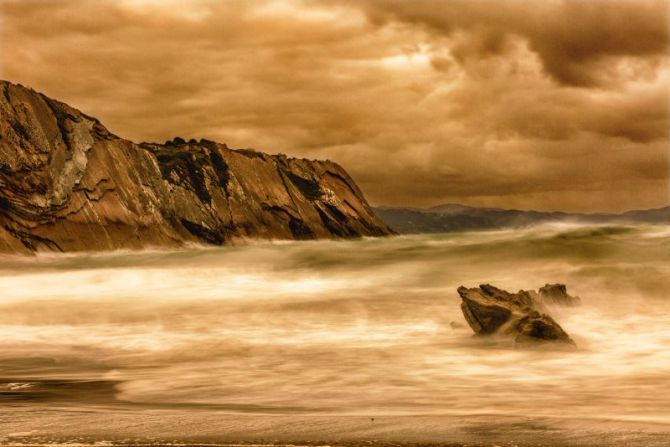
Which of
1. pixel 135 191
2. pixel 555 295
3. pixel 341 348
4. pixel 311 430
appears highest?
pixel 135 191

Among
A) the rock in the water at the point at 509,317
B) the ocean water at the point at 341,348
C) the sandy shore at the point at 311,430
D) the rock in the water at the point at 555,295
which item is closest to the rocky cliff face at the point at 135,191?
the ocean water at the point at 341,348

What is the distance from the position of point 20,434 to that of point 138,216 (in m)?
96.8

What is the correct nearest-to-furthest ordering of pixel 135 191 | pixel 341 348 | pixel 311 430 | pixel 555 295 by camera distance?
pixel 311 430, pixel 341 348, pixel 555 295, pixel 135 191

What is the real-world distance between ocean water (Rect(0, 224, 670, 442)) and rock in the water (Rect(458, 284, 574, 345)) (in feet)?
1.64

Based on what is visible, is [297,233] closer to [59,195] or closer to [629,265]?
[59,195]

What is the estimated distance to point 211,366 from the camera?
52.7 ft

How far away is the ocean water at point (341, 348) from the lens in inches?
470

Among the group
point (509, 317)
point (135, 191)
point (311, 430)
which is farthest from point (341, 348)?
point (135, 191)

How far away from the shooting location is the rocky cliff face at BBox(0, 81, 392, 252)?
8750 cm

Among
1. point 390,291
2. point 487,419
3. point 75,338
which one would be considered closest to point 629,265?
point 390,291

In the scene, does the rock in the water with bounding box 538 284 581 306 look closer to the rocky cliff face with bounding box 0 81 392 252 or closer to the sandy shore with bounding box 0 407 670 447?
the sandy shore with bounding box 0 407 670 447

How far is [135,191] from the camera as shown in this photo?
349ft

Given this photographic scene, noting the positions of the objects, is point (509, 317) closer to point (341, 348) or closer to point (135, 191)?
point (341, 348)

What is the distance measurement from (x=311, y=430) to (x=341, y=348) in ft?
30.8
